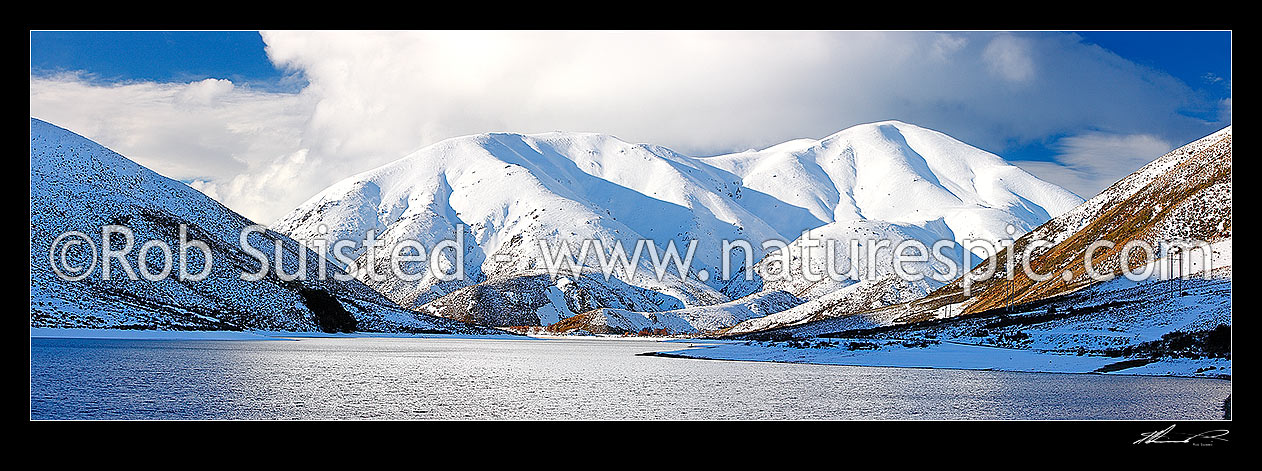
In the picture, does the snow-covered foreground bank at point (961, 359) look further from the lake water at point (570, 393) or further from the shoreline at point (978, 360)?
the lake water at point (570, 393)

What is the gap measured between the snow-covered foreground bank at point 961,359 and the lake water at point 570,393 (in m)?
7.33

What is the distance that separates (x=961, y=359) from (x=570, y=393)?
186ft

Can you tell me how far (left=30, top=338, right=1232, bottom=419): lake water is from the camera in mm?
49875

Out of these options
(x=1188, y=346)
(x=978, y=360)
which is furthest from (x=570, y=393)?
(x=1188, y=346)

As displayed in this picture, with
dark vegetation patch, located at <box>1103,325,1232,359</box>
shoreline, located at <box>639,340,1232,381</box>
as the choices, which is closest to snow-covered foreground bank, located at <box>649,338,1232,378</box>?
shoreline, located at <box>639,340,1232,381</box>

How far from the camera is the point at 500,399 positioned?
58.0 meters

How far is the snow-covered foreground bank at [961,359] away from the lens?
292 ft

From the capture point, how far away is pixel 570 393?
63938 millimetres
